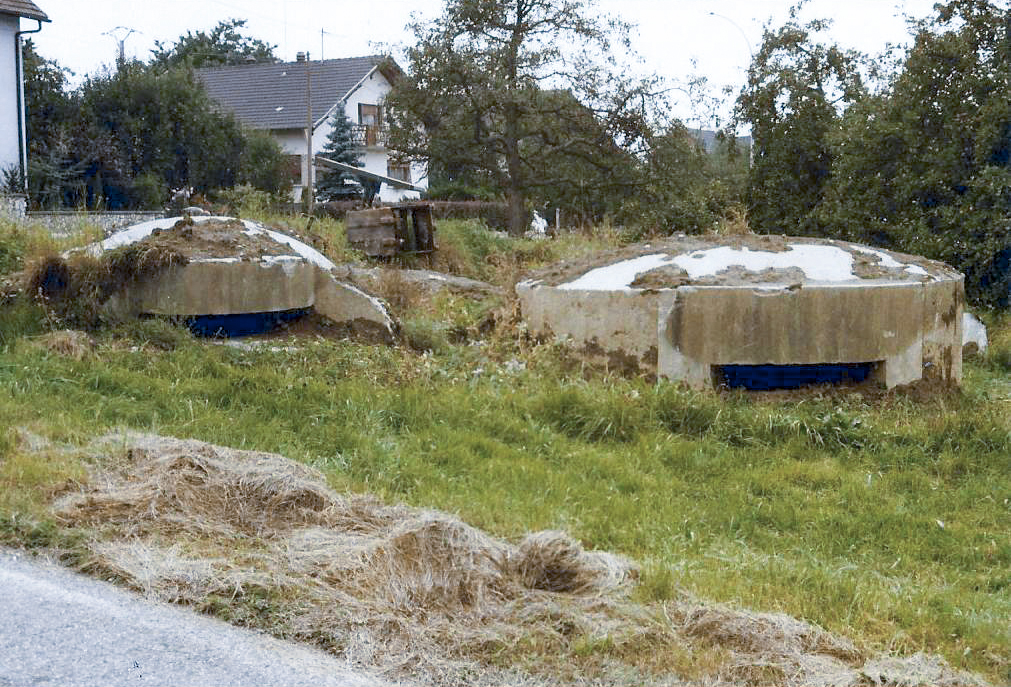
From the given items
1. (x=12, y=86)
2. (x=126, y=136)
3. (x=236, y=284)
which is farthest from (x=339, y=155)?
(x=236, y=284)

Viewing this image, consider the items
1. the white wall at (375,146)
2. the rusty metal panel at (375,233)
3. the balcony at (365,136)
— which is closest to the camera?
the rusty metal panel at (375,233)

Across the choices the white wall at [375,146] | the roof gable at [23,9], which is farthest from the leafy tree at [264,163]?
the roof gable at [23,9]

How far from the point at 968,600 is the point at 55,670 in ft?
12.0

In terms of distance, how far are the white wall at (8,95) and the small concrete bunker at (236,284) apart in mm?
18685

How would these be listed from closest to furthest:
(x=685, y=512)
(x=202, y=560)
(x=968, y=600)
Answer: (x=202, y=560) < (x=968, y=600) < (x=685, y=512)

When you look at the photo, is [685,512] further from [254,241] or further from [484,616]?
[254,241]

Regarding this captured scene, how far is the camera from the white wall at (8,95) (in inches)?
1046

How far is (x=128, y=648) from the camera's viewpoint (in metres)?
3.75

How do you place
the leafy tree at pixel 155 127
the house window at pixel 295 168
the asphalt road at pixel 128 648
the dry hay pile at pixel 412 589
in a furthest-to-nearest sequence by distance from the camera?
the house window at pixel 295 168
the leafy tree at pixel 155 127
the dry hay pile at pixel 412 589
the asphalt road at pixel 128 648

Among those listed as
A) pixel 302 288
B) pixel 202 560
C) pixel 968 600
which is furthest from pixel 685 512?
pixel 302 288

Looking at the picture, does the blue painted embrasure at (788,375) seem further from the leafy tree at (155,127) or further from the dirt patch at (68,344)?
the leafy tree at (155,127)

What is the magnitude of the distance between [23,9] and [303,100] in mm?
18710

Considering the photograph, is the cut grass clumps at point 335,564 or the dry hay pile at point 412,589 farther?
the cut grass clumps at point 335,564

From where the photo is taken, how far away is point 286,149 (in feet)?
145
